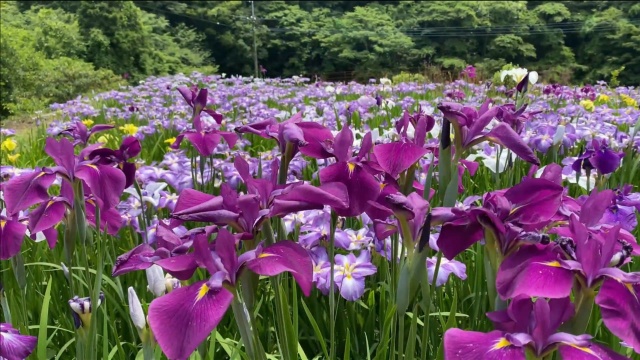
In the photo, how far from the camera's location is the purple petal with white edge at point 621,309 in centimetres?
72

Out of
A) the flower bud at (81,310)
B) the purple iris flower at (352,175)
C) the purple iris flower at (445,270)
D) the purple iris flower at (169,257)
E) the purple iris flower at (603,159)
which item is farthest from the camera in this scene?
the purple iris flower at (603,159)

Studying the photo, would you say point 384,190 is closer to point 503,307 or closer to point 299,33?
point 503,307

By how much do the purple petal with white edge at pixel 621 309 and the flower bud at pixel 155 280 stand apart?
2.76 ft

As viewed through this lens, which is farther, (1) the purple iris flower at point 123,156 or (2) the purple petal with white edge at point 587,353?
(1) the purple iris flower at point 123,156

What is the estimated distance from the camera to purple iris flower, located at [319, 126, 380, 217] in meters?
0.98

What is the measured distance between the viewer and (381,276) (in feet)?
6.30

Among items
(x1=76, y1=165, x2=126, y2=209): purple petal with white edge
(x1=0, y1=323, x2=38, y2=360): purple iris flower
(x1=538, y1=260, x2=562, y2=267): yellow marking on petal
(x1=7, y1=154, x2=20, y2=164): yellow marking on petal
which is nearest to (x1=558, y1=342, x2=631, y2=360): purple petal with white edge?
(x1=538, y1=260, x2=562, y2=267): yellow marking on petal

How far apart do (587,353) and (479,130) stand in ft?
1.81

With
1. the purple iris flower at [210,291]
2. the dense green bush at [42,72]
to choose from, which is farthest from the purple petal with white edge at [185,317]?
the dense green bush at [42,72]

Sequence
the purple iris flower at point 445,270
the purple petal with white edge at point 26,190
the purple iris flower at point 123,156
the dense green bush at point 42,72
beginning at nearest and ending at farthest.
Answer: the purple petal with white edge at point 26,190
the purple iris flower at point 123,156
the purple iris flower at point 445,270
the dense green bush at point 42,72

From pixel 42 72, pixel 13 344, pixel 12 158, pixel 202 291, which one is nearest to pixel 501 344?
pixel 202 291

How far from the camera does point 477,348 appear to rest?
721mm

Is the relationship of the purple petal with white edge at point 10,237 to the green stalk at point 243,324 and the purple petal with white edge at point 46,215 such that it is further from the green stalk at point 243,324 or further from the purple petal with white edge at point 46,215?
the green stalk at point 243,324

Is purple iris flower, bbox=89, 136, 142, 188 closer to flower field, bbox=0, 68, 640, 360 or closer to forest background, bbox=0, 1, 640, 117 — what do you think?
flower field, bbox=0, 68, 640, 360
